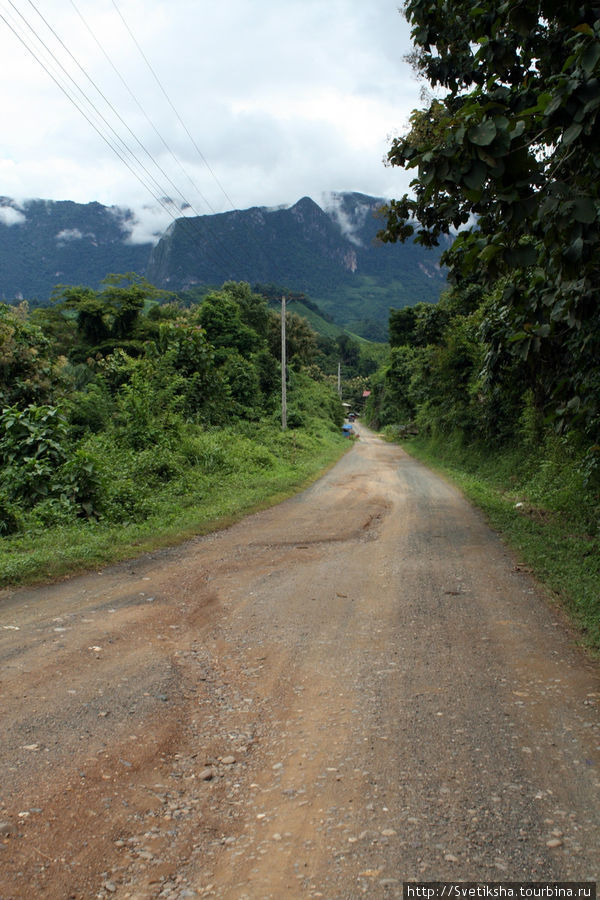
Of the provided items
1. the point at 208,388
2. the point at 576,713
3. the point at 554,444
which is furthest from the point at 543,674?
the point at 208,388

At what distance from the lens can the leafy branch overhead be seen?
2.97m

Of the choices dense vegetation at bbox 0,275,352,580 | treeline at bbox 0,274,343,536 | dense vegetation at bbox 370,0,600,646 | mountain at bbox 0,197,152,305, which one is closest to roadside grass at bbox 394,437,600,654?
dense vegetation at bbox 370,0,600,646

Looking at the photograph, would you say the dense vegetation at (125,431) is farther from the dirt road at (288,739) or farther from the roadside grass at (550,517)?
the roadside grass at (550,517)

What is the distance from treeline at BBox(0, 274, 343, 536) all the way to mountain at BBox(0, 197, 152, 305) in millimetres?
124880

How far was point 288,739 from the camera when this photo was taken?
10.6 feet

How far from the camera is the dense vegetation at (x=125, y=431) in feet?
27.8

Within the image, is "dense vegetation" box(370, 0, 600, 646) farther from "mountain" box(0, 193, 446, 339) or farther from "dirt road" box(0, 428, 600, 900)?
"mountain" box(0, 193, 446, 339)

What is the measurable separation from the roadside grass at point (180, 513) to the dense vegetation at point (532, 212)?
5.04 metres

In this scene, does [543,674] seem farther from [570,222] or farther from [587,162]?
[587,162]

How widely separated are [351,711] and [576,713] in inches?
55.9

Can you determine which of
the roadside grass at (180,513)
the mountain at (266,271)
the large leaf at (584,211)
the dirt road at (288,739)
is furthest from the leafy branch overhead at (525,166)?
the mountain at (266,271)

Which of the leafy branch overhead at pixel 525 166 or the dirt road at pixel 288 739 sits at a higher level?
the leafy branch overhead at pixel 525 166

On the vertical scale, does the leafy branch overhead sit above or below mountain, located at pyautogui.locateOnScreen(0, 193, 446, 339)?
below

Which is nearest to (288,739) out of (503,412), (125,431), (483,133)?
(483,133)
